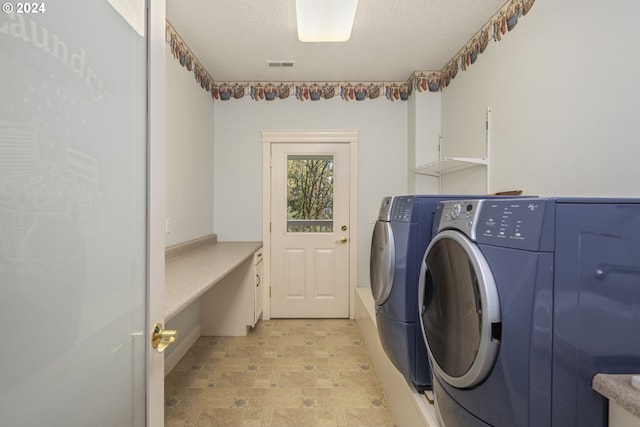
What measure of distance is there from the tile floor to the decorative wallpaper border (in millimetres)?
2366

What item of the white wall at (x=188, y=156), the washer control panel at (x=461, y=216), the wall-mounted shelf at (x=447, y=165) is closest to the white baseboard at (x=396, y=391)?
the washer control panel at (x=461, y=216)

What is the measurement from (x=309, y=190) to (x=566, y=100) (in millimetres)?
2240

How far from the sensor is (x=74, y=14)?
0.62 metres

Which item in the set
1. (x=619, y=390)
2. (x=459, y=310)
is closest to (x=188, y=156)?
(x=459, y=310)

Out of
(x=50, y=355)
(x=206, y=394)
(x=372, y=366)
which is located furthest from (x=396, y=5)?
(x=206, y=394)

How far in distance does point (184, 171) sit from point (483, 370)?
2422mm

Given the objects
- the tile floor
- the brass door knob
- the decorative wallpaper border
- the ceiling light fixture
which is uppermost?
the decorative wallpaper border

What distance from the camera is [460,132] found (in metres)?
2.57

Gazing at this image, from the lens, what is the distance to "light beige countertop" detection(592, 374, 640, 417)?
2.04 feet

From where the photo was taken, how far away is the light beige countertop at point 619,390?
622 millimetres

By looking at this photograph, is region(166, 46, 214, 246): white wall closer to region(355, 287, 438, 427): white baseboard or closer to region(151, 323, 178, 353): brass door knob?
region(151, 323, 178, 353): brass door knob

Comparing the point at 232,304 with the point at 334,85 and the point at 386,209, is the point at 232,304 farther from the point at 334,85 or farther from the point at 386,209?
the point at 334,85

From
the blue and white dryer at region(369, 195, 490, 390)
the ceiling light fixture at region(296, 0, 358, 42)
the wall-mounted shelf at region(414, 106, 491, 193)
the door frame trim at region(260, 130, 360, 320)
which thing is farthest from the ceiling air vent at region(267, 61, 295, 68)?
the blue and white dryer at region(369, 195, 490, 390)

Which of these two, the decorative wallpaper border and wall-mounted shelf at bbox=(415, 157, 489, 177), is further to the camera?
the decorative wallpaper border
